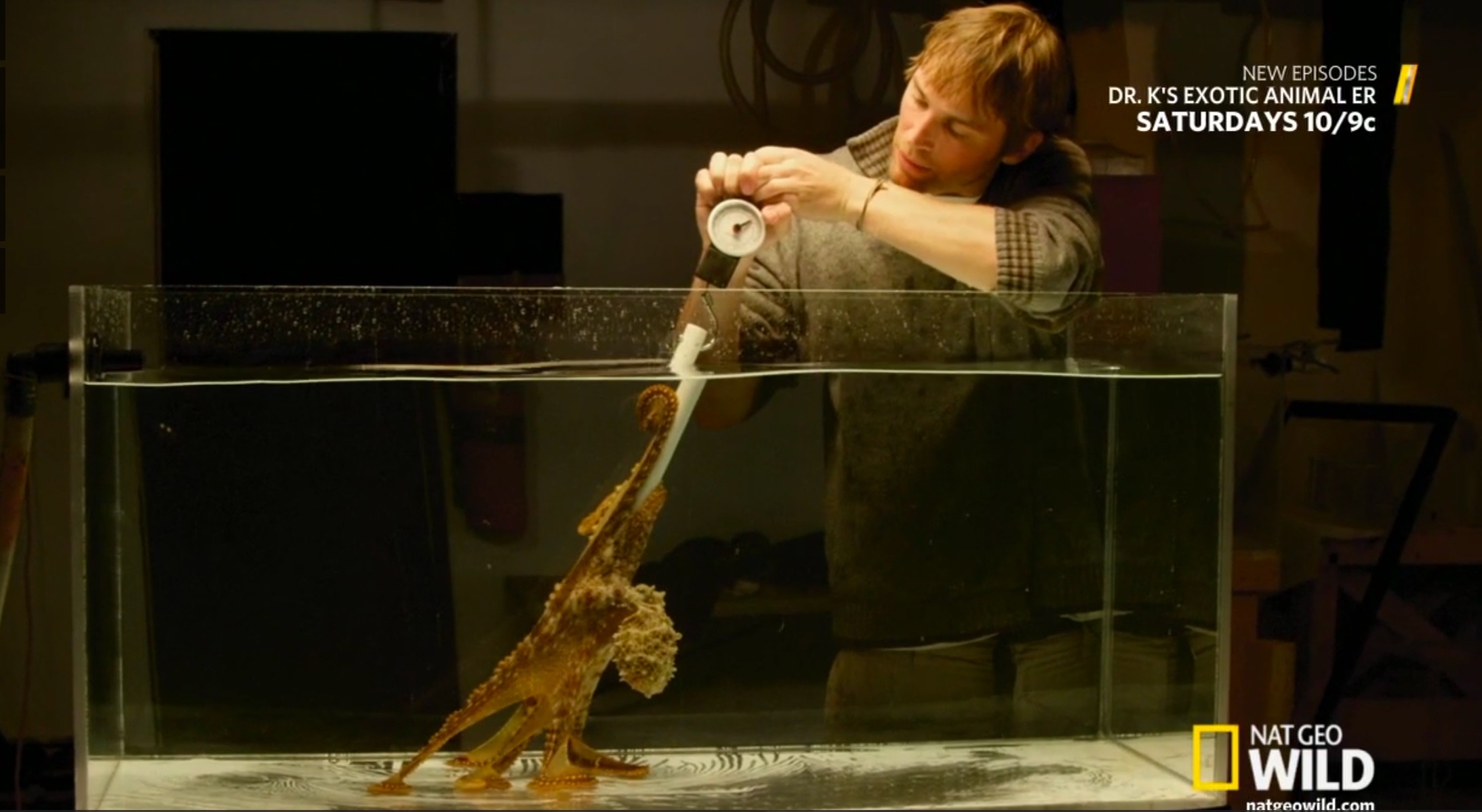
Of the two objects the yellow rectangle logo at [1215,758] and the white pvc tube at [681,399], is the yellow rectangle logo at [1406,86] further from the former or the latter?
the white pvc tube at [681,399]

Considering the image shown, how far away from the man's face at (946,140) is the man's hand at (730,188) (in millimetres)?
106

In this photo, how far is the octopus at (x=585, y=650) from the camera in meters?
1.15

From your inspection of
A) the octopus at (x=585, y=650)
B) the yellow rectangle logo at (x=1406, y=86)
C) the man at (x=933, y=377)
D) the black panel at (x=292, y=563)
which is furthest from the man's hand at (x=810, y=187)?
the yellow rectangle logo at (x=1406, y=86)

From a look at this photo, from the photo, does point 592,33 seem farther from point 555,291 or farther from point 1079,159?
point 1079,159

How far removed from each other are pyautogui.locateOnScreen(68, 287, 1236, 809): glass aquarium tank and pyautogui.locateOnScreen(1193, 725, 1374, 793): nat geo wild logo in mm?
26

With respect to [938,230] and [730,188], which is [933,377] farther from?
[730,188]

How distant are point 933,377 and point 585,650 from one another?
35 centimetres

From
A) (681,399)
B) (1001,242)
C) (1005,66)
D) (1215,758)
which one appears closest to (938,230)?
(1001,242)

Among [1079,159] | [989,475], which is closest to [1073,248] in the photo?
[1079,159]

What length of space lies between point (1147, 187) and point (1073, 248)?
9 cm

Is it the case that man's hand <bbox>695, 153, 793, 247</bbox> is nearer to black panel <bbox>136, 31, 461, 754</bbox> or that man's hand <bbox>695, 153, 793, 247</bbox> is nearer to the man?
the man

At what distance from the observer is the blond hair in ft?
4.19

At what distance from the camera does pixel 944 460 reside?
1.21 metres

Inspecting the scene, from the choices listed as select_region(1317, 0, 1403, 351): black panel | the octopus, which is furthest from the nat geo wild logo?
the octopus
